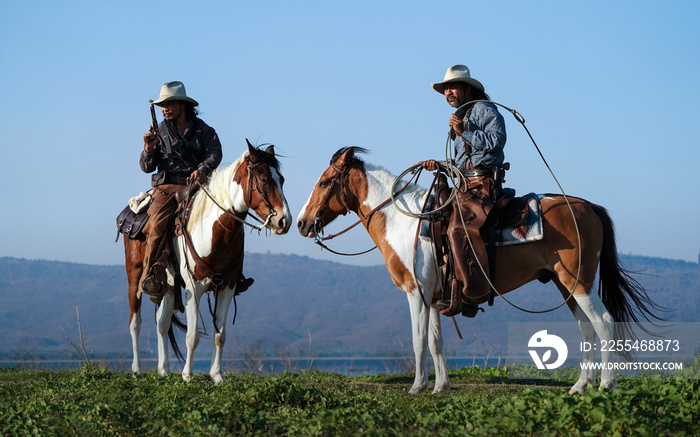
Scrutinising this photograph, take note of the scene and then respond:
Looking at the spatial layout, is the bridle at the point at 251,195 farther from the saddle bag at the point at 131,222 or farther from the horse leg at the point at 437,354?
the horse leg at the point at 437,354

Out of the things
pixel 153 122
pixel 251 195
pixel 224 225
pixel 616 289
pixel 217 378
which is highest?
pixel 153 122

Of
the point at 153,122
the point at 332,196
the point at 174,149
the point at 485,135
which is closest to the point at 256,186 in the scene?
the point at 332,196

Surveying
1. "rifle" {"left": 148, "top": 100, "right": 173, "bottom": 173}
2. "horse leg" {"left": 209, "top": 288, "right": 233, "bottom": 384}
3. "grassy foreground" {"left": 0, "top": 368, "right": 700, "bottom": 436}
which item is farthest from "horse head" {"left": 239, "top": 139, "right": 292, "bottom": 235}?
"grassy foreground" {"left": 0, "top": 368, "right": 700, "bottom": 436}

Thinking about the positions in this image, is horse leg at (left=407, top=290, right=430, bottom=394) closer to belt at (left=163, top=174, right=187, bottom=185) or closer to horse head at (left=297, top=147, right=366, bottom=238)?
horse head at (left=297, top=147, right=366, bottom=238)

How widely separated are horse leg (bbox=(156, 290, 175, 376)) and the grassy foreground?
190 cm

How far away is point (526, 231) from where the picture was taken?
324 inches

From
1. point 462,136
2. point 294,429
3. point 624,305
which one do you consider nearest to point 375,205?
point 462,136

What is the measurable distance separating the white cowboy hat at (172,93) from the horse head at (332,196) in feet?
7.95

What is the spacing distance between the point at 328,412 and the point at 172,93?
5646mm

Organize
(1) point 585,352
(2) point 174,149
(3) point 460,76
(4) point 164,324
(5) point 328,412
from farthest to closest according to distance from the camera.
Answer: (2) point 174,149 < (4) point 164,324 < (3) point 460,76 < (1) point 585,352 < (5) point 328,412

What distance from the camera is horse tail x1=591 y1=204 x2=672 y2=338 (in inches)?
335

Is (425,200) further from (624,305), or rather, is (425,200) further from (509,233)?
(624,305)

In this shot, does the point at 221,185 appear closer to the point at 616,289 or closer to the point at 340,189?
the point at 340,189

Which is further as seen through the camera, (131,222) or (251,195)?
(131,222)
